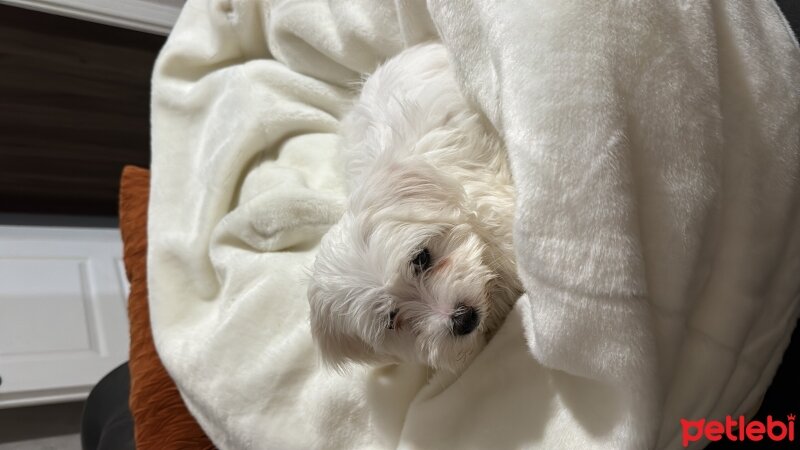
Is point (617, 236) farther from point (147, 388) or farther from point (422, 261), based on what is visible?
point (147, 388)

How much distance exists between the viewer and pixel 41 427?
193 centimetres

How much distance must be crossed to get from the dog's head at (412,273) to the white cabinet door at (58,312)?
134 centimetres

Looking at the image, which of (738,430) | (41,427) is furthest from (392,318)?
(41,427)

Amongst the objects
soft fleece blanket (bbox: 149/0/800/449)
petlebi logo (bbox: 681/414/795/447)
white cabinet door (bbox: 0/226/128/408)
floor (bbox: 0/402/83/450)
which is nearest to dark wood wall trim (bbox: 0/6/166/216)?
white cabinet door (bbox: 0/226/128/408)

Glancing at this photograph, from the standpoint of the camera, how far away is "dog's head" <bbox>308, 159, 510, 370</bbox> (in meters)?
0.75

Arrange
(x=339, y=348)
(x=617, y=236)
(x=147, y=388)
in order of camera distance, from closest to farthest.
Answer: (x=617, y=236), (x=339, y=348), (x=147, y=388)

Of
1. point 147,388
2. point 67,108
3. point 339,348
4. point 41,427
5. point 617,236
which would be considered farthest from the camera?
point 41,427

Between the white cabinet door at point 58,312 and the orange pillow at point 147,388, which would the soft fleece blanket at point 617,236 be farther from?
the white cabinet door at point 58,312

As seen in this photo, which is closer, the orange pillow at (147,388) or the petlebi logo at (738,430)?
the petlebi logo at (738,430)

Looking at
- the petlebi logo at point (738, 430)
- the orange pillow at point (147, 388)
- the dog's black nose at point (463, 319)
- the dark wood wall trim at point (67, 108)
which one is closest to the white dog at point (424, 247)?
the dog's black nose at point (463, 319)

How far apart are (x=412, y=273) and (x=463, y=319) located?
0.28 feet

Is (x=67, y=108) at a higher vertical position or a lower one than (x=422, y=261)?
lower

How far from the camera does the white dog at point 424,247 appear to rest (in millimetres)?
757

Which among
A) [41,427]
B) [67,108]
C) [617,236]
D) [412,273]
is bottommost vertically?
[41,427]
